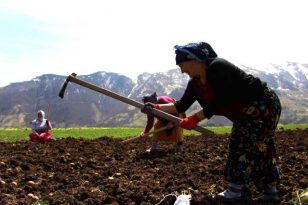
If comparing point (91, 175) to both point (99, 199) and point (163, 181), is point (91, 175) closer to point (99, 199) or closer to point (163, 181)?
point (163, 181)

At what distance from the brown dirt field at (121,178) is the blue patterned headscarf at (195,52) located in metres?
1.74

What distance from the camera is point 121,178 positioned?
8.20 metres

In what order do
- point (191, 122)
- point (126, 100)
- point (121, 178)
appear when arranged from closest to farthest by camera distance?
point (191, 122) < point (126, 100) < point (121, 178)

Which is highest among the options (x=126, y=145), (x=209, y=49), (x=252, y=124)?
(x=209, y=49)

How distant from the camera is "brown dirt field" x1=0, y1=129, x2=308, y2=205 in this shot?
6480 mm

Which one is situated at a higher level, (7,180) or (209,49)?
(209,49)

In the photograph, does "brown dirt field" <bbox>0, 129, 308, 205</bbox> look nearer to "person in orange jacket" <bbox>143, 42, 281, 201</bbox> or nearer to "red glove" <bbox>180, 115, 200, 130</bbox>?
"person in orange jacket" <bbox>143, 42, 281, 201</bbox>

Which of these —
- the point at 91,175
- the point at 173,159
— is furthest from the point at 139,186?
the point at 173,159

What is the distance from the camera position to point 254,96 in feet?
18.8

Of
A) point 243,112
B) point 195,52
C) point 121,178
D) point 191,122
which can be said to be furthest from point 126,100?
point 243,112

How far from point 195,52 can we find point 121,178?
3.29 metres

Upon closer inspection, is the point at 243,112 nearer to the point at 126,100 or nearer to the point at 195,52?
the point at 195,52

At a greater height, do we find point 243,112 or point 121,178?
point 243,112

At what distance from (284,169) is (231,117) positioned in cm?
256
